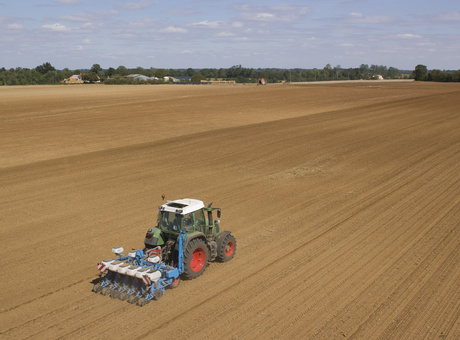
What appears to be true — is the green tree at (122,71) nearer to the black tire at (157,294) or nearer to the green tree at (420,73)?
the green tree at (420,73)

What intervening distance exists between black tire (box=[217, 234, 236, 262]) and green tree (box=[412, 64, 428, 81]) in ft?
456

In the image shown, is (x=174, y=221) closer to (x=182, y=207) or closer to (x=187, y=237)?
(x=182, y=207)

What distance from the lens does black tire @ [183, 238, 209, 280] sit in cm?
1065

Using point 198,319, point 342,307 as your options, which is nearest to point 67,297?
point 198,319

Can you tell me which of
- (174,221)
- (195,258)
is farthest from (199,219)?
(195,258)

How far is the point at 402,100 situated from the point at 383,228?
4583cm

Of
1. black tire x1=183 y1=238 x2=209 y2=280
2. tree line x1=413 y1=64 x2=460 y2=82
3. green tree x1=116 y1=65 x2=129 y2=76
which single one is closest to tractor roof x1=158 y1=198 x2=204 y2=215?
black tire x1=183 y1=238 x2=209 y2=280

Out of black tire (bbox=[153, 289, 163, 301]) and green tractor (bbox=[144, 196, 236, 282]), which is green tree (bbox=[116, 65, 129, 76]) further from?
black tire (bbox=[153, 289, 163, 301])

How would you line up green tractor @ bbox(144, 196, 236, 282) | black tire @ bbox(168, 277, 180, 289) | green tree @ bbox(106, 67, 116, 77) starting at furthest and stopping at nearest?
green tree @ bbox(106, 67, 116, 77) < green tractor @ bbox(144, 196, 236, 282) < black tire @ bbox(168, 277, 180, 289)

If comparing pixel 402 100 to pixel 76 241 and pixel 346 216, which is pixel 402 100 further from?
pixel 76 241

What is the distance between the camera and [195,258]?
1122 cm

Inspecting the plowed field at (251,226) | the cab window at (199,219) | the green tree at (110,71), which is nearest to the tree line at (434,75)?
the plowed field at (251,226)

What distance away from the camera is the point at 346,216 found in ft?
52.9

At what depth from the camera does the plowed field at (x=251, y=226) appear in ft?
31.1
